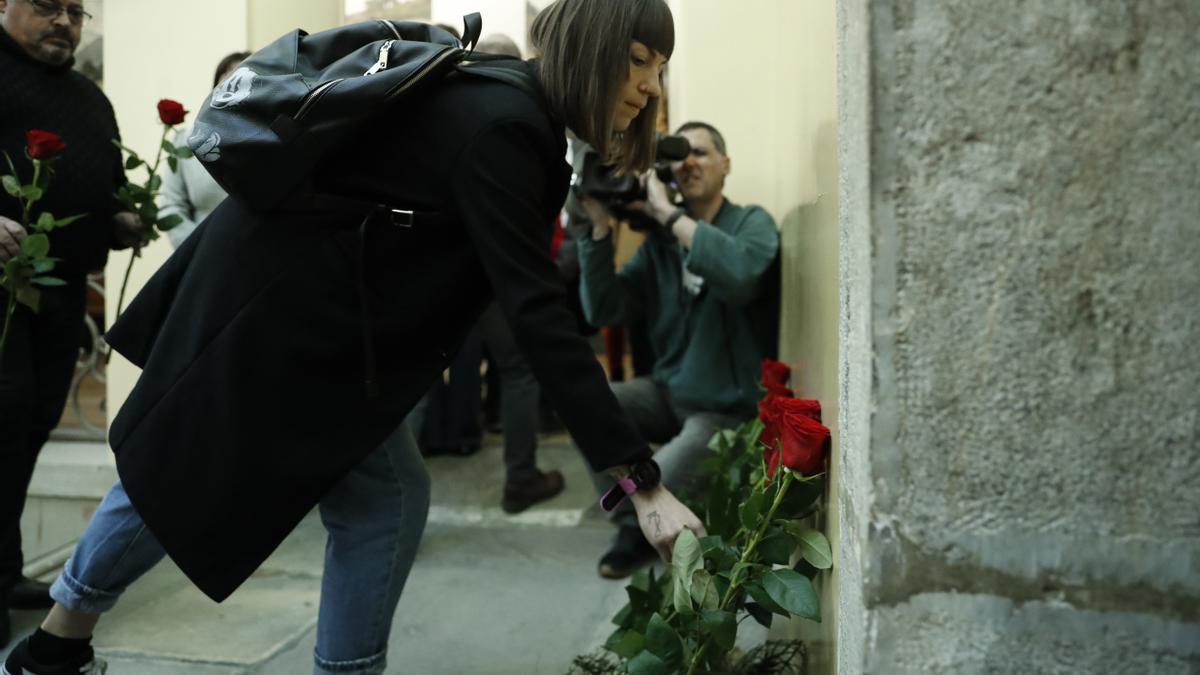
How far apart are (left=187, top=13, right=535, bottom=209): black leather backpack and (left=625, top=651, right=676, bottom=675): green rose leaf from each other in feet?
2.97

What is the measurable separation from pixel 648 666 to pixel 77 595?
0.95 meters

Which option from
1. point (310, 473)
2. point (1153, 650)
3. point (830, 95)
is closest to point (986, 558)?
point (1153, 650)

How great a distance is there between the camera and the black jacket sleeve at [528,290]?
1392 mm

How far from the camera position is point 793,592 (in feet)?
4.88

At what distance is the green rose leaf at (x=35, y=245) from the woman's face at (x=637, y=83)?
56.5 inches

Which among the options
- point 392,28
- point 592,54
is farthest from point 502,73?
point 392,28

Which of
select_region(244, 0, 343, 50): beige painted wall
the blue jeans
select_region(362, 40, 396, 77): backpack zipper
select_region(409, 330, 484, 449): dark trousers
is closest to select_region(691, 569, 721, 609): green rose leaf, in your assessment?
the blue jeans

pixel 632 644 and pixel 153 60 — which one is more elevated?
pixel 153 60

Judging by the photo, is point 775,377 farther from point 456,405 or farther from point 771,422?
point 456,405

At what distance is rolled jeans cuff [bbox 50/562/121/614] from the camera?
1.69 meters

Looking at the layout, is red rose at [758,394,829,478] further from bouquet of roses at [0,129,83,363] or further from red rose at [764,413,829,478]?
bouquet of roses at [0,129,83,363]

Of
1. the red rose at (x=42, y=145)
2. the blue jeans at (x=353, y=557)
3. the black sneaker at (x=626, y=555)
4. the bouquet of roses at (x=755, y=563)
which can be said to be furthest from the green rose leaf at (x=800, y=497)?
the red rose at (x=42, y=145)

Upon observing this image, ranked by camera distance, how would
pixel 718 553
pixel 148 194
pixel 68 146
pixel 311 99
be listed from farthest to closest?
pixel 148 194 → pixel 68 146 → pixel 718 553 → pixel 311 99

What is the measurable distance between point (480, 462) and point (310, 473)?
2684mm
